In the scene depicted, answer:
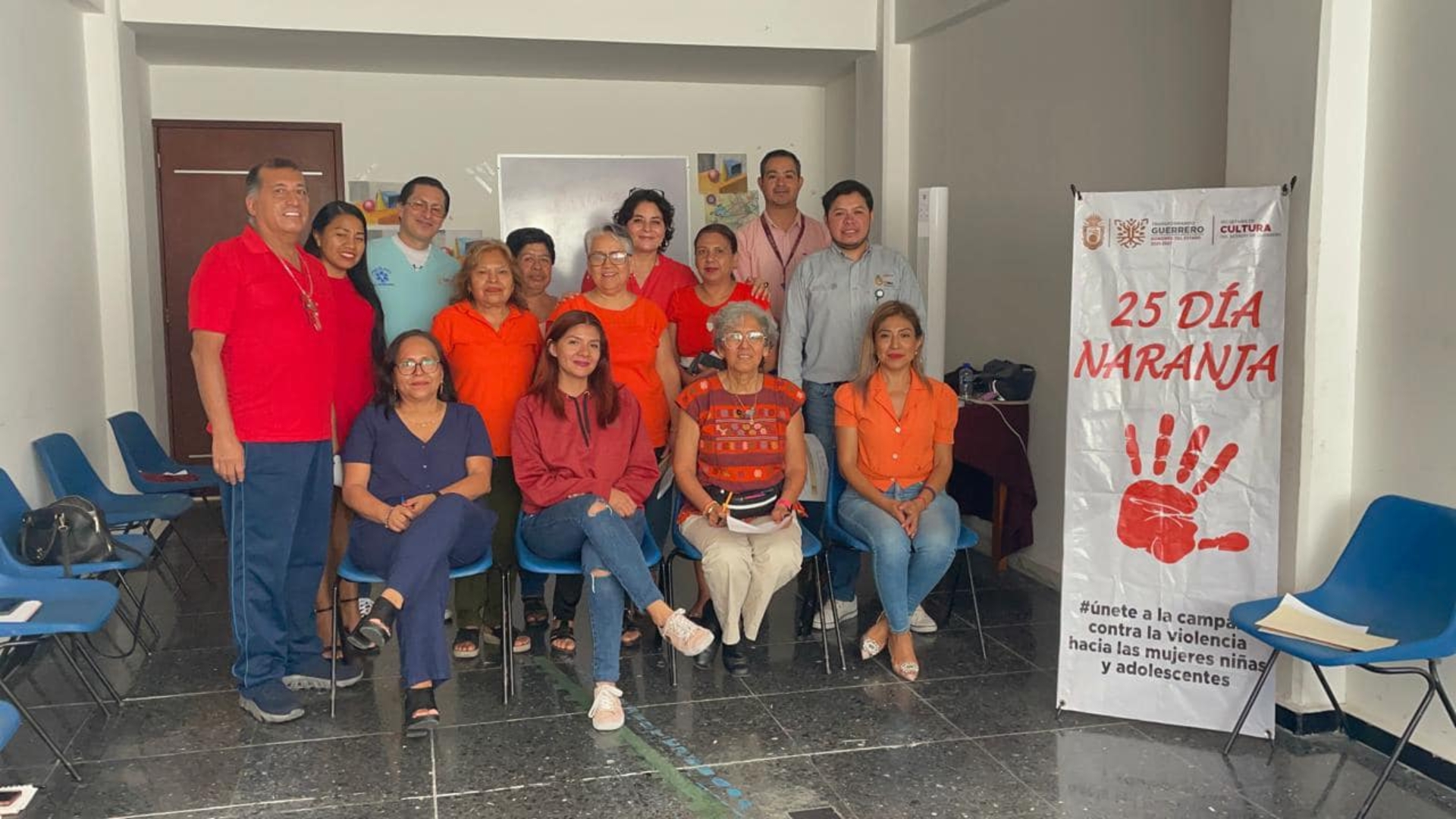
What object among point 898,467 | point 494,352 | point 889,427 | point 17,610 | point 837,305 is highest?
point 837,305

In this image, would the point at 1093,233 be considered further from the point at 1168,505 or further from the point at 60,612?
the point at 60,612

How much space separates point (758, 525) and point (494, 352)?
109cm

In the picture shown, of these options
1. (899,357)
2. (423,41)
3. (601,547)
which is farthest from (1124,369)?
(423,41)

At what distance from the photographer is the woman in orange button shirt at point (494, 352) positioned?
13.3 feet

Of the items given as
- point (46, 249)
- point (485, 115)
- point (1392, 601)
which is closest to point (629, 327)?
point (1392, 601)

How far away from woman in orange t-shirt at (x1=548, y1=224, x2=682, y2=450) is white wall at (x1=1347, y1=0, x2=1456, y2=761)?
220 centimetres

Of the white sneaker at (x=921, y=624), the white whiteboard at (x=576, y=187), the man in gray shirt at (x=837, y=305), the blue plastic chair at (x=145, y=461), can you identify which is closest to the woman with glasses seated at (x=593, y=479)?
the man in gray shirt at (x=837, y=305)

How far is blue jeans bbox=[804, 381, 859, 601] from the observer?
4.52m

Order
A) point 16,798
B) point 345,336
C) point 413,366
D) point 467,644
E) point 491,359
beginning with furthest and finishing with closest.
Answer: point 467,644
point 491,359
point 345,336
point 413,366
point 16,798

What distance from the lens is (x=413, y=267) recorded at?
433 centimetres

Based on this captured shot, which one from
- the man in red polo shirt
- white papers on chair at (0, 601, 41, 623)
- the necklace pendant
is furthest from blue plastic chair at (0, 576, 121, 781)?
the necklace pendant

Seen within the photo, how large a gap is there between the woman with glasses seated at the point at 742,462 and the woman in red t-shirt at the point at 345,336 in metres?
1.10

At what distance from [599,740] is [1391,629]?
2149 mm

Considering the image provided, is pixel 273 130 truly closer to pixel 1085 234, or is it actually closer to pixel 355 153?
pixel 355 153
